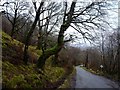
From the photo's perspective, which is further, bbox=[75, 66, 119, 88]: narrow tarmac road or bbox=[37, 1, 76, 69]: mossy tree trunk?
bbox=[75, 66, 119, 88]: narrow tarmac road

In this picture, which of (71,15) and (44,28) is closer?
(71,15)

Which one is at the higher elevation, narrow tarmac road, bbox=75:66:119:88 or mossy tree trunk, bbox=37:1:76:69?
mossy tree trunk, bbox=37:1:76:69

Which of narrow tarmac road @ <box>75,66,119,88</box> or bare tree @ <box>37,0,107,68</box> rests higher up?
bare tree @ <box>37,0,107,68</box>

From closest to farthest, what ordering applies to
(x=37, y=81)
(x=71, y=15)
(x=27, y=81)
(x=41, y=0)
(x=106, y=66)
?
(x=27, y=81) < (x=37, y=81) < (x=41, y=0) < (x=71, y=15) < (x=106, y=66)

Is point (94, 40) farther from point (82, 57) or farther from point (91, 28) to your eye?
point (82, 57)

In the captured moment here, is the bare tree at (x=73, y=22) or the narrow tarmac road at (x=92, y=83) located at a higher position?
the bare tree at (x=73, y=22)

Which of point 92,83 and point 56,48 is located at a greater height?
point 56,48

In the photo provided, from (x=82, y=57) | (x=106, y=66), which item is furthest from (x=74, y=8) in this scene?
(x=82, y=57)

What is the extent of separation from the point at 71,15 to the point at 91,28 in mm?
2057

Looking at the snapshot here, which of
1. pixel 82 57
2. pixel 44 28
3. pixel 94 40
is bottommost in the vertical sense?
pixel 82 57

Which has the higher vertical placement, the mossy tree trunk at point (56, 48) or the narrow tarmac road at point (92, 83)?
the mossy tree trunk at point (56, 48)

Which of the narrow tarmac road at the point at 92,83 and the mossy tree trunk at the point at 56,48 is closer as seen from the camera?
the mossy tree trunk at the point at 56,48

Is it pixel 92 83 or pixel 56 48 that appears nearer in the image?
pixel 56 48

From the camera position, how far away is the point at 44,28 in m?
Result: 35.0
